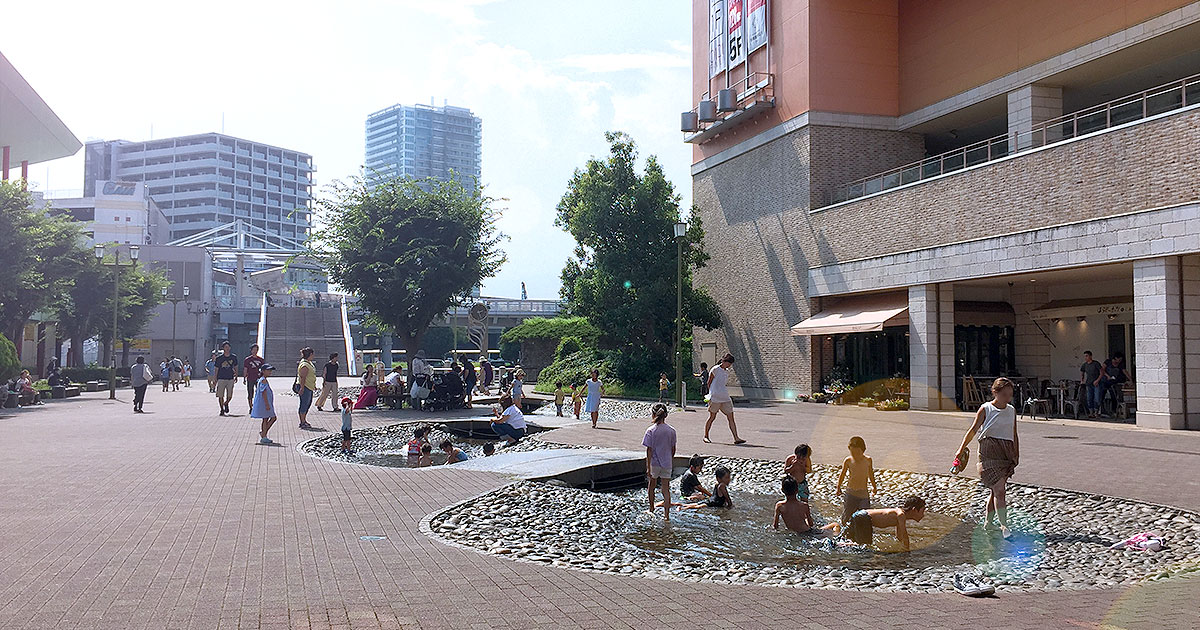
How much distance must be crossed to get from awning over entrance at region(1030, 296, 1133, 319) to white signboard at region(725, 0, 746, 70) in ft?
45.8

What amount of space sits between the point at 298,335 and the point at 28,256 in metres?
28.9

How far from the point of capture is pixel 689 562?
25.3ft

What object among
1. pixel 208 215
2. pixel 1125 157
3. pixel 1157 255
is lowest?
pixel 1157 255

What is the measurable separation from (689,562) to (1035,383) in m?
20.8

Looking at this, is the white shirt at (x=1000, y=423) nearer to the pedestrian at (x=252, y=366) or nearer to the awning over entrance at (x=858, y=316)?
the awning over entrance at (x=858, y=316)

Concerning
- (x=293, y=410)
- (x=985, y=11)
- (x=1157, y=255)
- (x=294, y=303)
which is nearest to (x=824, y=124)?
(x=985, y=11)

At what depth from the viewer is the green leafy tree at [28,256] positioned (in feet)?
95.4

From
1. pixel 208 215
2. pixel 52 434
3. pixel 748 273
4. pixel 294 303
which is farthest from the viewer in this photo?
pixel 208 215

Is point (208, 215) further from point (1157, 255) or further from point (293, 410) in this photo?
point (1157, 255)

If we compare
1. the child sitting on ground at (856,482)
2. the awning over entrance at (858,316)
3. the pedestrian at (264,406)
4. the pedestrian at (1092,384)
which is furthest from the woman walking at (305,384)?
the pedestrian at (1092,384)

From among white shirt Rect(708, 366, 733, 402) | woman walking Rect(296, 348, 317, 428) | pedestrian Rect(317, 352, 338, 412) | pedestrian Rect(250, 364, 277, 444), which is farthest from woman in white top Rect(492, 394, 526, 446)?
pedestrian Rect(317, 352, 338, 412)

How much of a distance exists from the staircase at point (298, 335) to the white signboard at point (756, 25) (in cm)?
3184

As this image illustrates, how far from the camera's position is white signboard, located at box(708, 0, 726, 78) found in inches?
1355

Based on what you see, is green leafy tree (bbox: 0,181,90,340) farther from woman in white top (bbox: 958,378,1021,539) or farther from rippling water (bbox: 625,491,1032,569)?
woman in white top (bbox: 958,378,1021,539)
